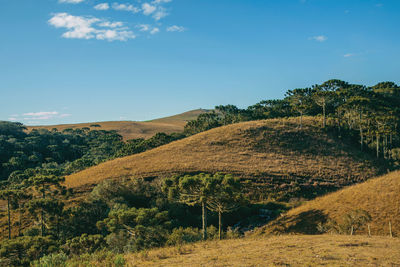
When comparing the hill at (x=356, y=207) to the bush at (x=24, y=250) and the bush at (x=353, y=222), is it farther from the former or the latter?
the bush at (x=24, y=250)

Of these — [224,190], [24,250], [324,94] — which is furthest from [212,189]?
[324,94]

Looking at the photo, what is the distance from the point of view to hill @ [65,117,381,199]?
44.3 metres

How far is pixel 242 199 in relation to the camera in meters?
23.4

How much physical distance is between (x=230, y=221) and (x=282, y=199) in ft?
38.6

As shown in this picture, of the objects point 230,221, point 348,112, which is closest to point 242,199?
point 230,221

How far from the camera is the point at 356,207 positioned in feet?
74.4

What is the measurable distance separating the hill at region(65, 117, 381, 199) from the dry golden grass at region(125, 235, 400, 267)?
86.6ft

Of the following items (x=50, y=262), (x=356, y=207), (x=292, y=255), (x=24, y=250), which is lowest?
(x=24, y=250)

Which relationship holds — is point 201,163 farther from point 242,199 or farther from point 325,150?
point 325,150

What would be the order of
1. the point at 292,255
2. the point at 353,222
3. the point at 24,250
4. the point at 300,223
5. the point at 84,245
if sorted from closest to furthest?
1. the point at 292,255
2. the point at 24,250
3. the point at 353,222
4. the point at 84,245
5. the point at 300,223

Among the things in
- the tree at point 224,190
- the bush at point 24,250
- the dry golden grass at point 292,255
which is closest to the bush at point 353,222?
the dry golden grass at point 292,255

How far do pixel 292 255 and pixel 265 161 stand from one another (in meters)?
43.9

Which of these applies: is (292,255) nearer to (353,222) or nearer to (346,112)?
(353,222)

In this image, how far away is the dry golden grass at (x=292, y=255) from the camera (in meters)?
9.92
